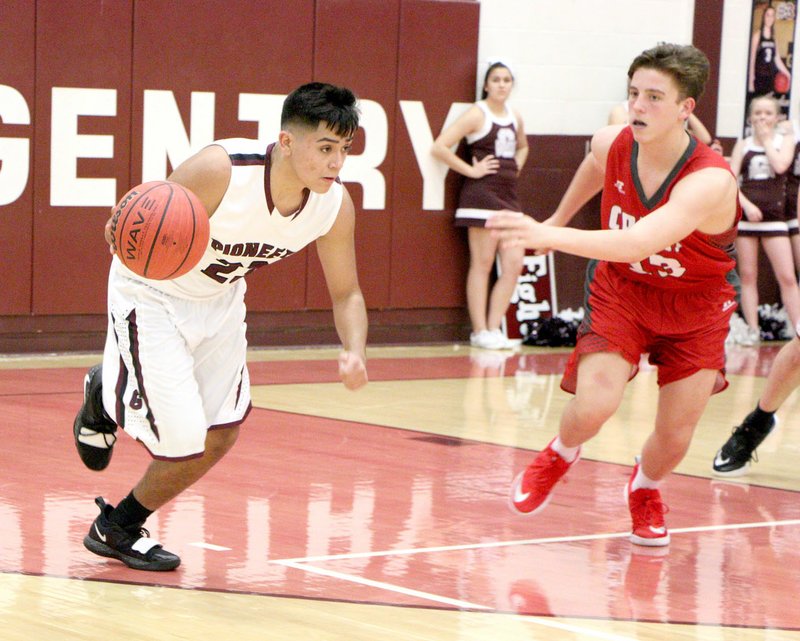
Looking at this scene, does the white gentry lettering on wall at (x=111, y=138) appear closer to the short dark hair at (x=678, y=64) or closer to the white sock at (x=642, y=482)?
the white sock at (x=642, y=482)

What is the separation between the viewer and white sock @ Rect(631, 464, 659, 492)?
5.37 metres

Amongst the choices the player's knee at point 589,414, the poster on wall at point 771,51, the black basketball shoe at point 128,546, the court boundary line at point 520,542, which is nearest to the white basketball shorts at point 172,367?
the black basketball shoe at point 128,546

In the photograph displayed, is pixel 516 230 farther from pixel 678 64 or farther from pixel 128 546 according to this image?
pixel 128 546

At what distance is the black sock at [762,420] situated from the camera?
664 cm

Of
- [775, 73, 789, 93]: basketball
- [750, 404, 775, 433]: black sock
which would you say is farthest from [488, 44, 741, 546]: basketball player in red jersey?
[775, 73, 789, 93]: basketball

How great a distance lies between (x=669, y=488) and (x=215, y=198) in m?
2.72

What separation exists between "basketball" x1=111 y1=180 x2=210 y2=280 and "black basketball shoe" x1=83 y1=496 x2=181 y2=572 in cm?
84

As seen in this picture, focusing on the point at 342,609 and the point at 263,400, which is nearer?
the point at 342,609

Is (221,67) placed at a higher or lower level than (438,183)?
higher

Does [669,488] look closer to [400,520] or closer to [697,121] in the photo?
[400,520]

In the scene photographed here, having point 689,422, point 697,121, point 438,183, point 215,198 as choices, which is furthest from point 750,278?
point 215,198

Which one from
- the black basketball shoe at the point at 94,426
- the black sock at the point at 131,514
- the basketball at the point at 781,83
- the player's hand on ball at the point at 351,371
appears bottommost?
the black sock at the point at 131,514

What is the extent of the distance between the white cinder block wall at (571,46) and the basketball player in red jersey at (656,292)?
617 centimetres

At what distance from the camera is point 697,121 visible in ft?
39.9
